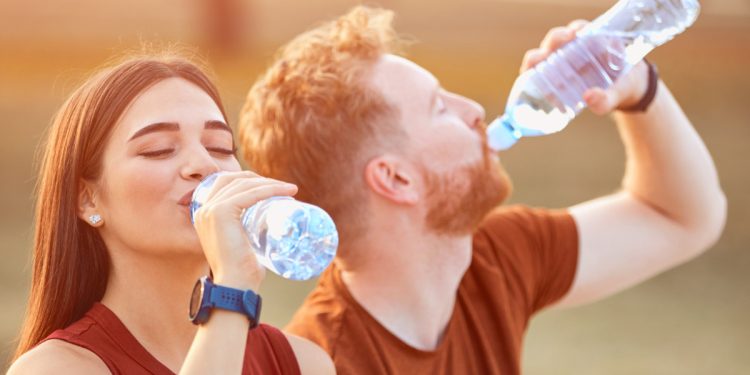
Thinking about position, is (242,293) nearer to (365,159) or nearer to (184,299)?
(184,299)

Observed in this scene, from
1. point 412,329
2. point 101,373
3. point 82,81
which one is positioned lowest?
point 412,329

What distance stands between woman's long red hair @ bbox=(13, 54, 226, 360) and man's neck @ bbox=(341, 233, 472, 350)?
2.34 ft

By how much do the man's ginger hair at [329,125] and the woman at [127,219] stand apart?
0.53m

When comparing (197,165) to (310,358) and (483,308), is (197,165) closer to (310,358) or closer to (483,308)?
(310,358)

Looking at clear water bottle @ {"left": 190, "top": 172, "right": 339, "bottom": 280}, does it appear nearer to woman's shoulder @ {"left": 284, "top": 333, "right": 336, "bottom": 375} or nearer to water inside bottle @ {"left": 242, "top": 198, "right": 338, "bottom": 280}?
water inside bottle @ {"left": 242, "top": 198, "right": 338, "bottom": 280}

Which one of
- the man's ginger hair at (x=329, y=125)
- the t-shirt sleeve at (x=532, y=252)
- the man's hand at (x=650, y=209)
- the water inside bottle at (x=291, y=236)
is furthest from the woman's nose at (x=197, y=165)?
the man's hand at (x=650, y=209)

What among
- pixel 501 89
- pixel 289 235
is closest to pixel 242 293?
pixel 289 235

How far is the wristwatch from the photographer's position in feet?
5.63

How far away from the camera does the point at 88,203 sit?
1.92 m

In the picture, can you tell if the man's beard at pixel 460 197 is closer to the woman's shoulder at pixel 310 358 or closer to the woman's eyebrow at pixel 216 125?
the woman's shoulder at pixel 310 358

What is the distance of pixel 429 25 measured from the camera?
39.2 feet

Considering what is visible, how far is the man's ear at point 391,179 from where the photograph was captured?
8.29 feet

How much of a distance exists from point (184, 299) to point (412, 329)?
2.33ft

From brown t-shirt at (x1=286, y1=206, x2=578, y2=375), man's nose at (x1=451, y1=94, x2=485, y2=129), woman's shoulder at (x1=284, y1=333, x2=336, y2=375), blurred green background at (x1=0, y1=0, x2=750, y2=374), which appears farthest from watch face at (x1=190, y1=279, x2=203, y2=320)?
man's nose at (x1=451, y1=94, x2=485, y2=129)
